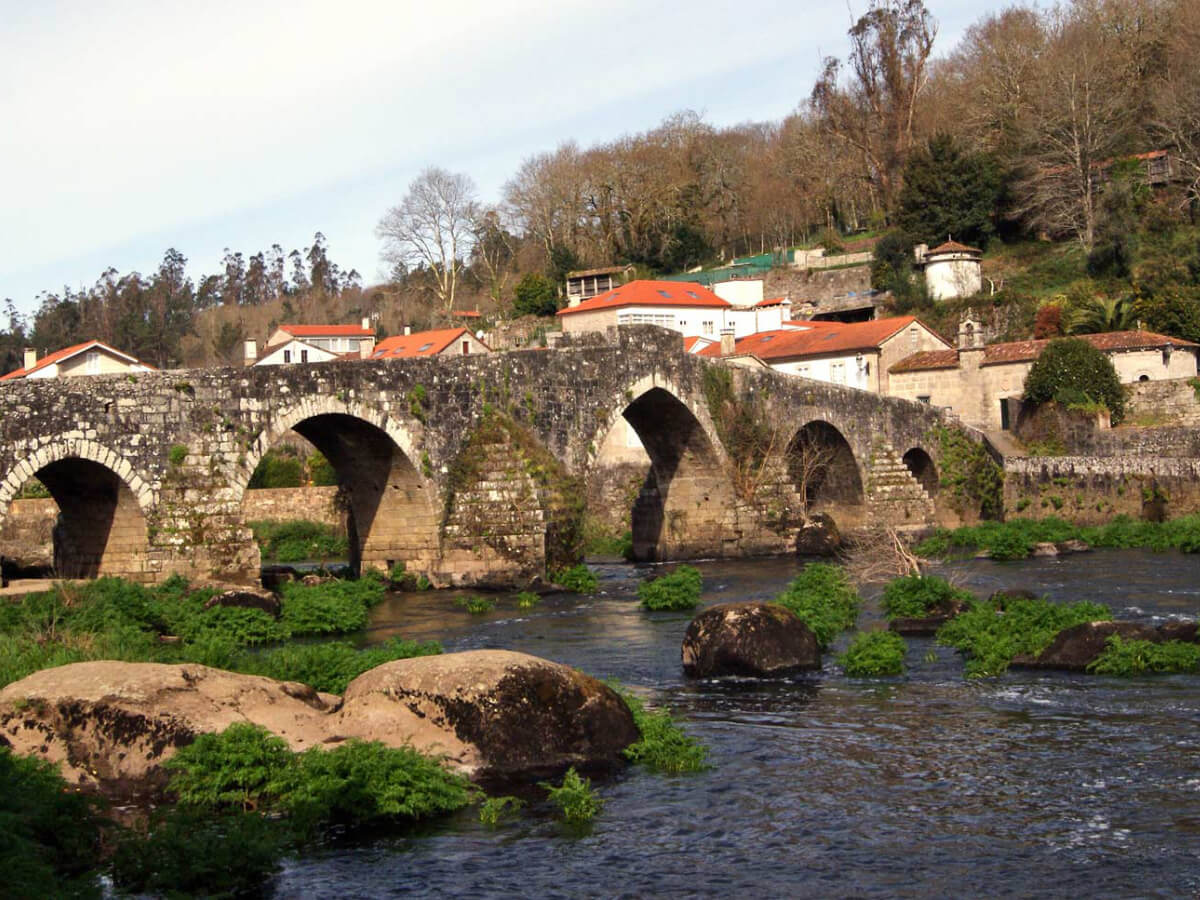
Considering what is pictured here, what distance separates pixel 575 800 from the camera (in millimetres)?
10648

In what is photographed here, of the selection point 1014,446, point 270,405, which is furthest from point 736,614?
point 1014,446

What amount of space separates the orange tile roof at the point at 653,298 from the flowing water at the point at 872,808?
4289 cm

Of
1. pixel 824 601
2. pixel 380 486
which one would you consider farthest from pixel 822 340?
pixel 824 601

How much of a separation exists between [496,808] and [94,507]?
17408 millimetres

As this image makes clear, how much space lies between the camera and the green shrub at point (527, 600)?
2503cm

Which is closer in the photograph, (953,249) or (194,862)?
(194,862)

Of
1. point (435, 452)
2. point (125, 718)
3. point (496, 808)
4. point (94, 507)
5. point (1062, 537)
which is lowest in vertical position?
point (496, 808)

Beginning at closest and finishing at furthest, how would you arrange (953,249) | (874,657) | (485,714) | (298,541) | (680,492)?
(485,714), (874,657), (680,492), (298,541), (953,249)

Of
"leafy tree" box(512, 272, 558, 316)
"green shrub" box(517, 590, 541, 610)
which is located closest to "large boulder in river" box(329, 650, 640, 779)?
"green shrub" box(517, 590, 541, 610)

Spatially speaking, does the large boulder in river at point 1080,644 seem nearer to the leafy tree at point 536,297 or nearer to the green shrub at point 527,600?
the green shrub at point 527,600

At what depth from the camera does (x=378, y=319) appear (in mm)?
90375

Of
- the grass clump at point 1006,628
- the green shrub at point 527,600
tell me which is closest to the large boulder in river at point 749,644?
the grass clump at point 1006,628

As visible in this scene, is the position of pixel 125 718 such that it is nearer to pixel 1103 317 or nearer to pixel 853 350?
pixel 853 350

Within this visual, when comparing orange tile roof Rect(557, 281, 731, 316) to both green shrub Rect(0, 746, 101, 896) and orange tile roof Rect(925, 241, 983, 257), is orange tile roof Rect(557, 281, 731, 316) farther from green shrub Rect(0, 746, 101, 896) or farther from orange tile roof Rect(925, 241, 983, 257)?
green shrub Rect(0, 746, 101, 896)
